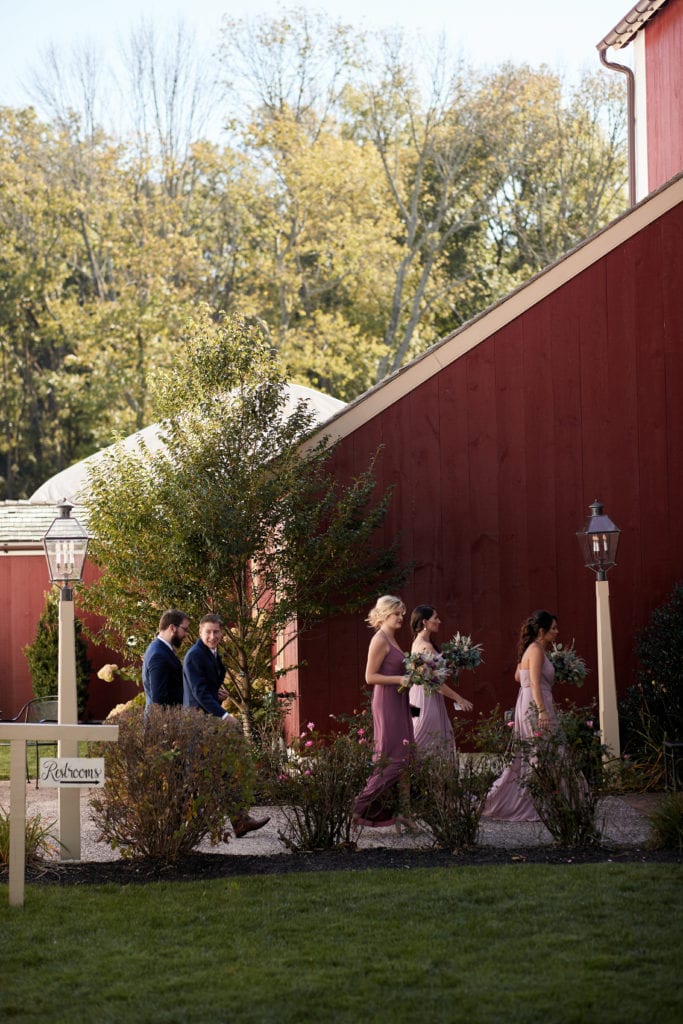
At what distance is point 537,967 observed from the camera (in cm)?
606

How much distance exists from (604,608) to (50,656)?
9533mm

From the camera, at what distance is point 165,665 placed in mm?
9594

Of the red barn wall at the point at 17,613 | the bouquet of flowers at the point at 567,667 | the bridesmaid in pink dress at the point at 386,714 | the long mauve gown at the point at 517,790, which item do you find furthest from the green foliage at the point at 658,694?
the red barn wall at the point at 17,613

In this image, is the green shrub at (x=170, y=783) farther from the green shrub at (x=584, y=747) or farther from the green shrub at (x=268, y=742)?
the green shrub at (x=584, y=747)

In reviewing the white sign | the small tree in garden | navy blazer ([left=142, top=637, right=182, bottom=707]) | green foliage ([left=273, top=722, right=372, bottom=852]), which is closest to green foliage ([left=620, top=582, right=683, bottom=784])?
the small tree in garden

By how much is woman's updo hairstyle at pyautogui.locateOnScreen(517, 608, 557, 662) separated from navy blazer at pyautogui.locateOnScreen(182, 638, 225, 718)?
236 centimetres

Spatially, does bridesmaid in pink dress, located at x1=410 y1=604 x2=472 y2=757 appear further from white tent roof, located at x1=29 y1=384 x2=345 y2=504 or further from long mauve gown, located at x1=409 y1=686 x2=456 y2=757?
white tent roof, located at x1=29 y1=384 x2=345 y2=504

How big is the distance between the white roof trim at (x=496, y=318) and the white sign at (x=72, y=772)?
18.8 ft

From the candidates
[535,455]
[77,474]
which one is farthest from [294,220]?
[535,455]

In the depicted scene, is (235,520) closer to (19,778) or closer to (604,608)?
(604,608)

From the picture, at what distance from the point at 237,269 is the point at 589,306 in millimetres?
21668

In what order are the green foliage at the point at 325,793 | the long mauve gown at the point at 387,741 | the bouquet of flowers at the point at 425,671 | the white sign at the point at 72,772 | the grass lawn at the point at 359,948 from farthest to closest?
1. the bouquet of flowers at the point at 425,671
2. the long mauve gown at the point at 387,741
3. the green foliage at the point at 325,793
4. the white sign at the point at 72,772
5. the grass lawn at the point at 359,948

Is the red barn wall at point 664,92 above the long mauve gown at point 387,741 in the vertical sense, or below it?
above

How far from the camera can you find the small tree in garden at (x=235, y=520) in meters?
12.1
